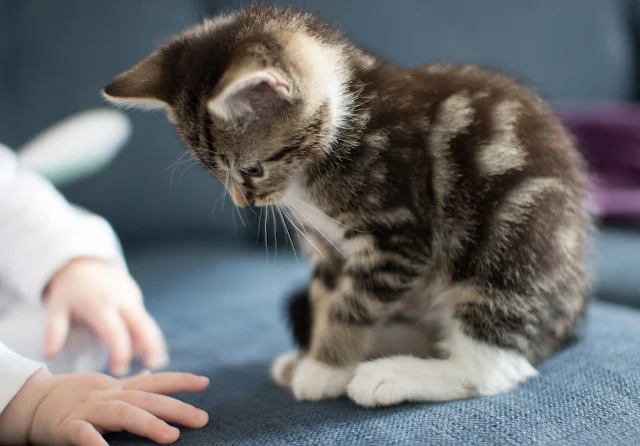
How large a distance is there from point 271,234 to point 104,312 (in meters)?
0.98

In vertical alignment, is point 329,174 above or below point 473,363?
above

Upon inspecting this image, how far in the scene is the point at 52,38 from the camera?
1779 mm

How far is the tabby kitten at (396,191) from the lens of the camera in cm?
89

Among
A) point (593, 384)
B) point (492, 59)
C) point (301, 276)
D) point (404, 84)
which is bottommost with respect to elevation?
point (301, 276)

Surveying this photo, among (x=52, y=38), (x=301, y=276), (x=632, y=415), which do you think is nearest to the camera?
(x=632, y=415)

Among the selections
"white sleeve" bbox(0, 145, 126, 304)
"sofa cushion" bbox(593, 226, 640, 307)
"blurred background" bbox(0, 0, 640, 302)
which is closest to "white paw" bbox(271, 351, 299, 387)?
"white sleeve" bbox(0, 145, 126, 304)

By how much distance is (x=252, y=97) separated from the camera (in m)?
0.86

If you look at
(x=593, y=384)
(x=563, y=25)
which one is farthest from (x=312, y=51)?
(x=563, y=25)

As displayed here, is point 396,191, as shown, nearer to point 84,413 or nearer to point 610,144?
point 84,413

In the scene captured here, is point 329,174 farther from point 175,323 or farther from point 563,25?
point 563,25

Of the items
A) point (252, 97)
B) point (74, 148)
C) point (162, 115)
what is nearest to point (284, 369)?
point (252, 97)

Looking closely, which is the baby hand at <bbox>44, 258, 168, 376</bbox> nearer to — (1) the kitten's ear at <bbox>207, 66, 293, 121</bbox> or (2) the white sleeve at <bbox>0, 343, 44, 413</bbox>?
(2) the white sleeve at <bbox>0, 343, 44, 413</bbox>

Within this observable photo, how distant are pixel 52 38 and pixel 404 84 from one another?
1.22 m

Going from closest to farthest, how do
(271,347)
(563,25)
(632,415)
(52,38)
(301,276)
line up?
(632,415)
(271,347)
(301,276)
(52,38)
(563,25)
